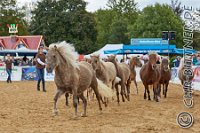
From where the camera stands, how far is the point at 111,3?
294ft

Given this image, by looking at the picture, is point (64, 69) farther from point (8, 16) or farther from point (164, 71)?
point (8, 16)

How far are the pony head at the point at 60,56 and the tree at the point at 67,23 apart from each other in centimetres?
5357

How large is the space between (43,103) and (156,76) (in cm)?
457

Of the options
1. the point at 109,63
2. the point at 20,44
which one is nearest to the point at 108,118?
the point at 109,63

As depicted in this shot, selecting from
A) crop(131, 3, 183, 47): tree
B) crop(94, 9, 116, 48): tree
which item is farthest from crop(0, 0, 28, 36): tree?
crop(131, 3, 183, 47): tree

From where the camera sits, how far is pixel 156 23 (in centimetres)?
6631

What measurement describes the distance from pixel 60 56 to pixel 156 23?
56.6 metres

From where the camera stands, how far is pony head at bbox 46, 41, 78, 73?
10.7 metres

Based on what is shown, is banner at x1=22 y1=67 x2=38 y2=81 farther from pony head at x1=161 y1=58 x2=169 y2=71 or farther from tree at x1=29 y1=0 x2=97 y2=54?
tree at x1=29 y1=0 x2=97 y2=54

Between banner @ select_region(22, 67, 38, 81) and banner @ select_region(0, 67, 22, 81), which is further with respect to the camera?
banner @ select_region(22, 67, 38, 81)

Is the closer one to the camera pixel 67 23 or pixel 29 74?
pixel 29 74

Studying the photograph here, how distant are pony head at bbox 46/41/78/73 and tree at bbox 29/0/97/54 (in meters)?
53.6

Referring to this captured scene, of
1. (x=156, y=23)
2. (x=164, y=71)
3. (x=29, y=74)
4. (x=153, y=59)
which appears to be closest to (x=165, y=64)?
(x=164, y=71)

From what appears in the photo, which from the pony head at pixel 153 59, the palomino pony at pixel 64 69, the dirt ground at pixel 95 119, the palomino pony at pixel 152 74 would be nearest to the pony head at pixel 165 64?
the palomino pony at pixel 152 74
